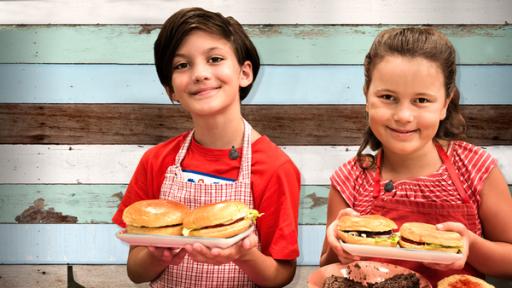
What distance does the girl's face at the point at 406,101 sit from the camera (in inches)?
76.4

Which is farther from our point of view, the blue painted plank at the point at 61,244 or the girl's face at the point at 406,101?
the blue painted plank at the point at 61,244

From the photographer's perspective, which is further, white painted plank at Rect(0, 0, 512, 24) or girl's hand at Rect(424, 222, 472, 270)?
white painted plank at Rect(0, 0, 512, 24)

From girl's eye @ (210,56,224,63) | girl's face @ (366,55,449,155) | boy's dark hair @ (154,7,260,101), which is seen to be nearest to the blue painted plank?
boy's dark hair @ (154,7,260,101)

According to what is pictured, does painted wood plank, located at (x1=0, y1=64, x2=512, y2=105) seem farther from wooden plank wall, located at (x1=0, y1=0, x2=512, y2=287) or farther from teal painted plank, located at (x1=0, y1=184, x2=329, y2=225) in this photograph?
teal painted plank, located at (x1=0, y1=184, x2=329, y2=225)

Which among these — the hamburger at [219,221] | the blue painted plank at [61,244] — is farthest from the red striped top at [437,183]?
the blue painted plank at [61,244]

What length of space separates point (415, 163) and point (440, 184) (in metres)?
0.12

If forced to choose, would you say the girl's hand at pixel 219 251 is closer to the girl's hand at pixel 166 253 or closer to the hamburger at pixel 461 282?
the girl's hand at pixel 166 253

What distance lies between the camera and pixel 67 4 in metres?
2.54

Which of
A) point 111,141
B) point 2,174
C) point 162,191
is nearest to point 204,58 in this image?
point 162,191

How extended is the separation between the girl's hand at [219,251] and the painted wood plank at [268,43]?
94cm

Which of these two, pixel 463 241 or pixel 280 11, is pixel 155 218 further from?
pixel 280 11

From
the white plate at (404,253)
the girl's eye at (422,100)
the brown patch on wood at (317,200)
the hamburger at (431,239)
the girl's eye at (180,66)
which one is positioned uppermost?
the girl's eye at (180,66)

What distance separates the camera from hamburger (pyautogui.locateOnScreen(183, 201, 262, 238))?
5.96ft

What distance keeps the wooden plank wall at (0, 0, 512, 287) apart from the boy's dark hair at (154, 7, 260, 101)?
306 mm
